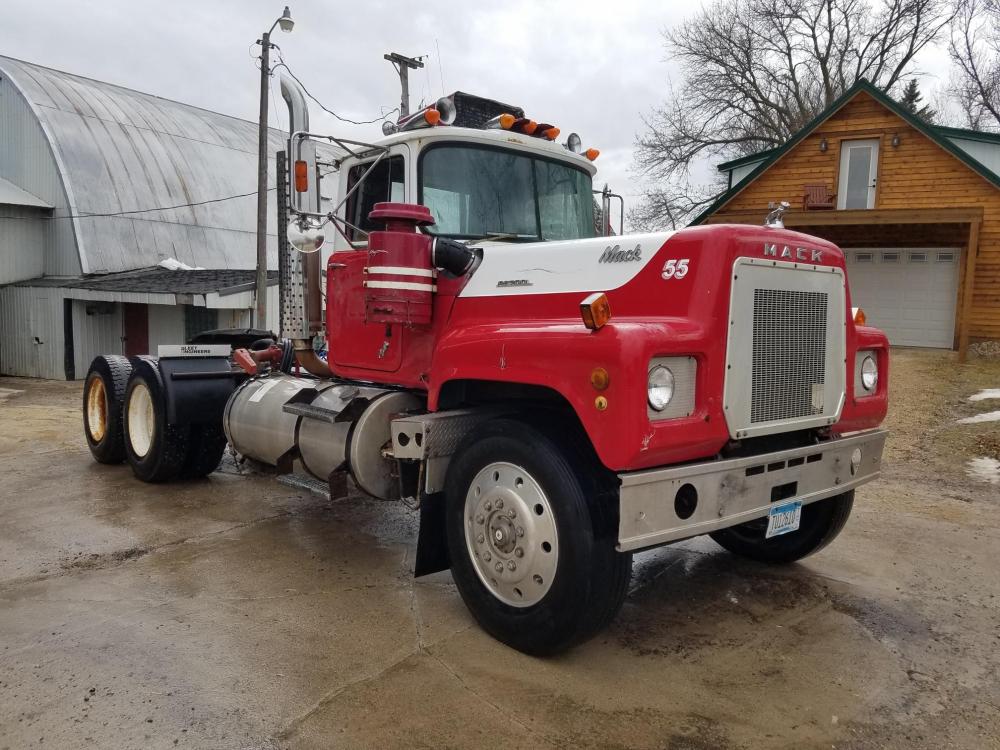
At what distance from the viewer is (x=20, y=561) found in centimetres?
518

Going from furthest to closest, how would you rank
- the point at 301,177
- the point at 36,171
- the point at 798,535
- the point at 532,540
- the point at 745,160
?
the point at 745,160 → the point at 36,171 → the point at 798,535 → the point at 301,177 → the point at 532,540

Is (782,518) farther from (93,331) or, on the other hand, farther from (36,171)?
(36,171)

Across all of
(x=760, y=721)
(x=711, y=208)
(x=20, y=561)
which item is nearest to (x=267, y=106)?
(x=711, y=208)

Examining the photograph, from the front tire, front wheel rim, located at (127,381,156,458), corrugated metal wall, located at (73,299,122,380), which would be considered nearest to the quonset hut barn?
corrugated metal wall, located at (73,299,122,380)

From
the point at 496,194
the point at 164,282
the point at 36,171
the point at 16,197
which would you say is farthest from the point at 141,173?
the point at 496,194

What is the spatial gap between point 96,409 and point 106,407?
43cm

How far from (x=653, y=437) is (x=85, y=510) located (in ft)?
17.0

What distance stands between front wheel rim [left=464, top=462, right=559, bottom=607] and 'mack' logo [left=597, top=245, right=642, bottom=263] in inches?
46.0

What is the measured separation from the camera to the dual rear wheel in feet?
23.2

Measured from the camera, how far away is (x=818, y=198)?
60.0ft

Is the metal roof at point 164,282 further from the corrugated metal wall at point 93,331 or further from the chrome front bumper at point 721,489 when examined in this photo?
the chrome front bumper at point 721,489

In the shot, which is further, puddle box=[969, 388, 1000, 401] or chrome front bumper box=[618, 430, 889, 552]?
puddle box=[969, 388, 1000, 401]

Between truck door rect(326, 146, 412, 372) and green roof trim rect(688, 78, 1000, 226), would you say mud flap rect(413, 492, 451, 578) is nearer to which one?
truck door rect(326, 146, 412, 372)

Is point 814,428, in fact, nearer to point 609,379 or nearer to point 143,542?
point 609,379
